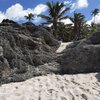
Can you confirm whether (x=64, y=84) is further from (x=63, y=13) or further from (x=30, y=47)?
(x=63, y=13)

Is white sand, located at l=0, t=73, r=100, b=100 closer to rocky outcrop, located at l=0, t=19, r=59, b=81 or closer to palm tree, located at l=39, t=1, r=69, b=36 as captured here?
rocky outcrop, located at l=0, t=19, r=59, b=81

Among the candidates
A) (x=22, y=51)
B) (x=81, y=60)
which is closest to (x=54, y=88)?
(x=81, y=60)

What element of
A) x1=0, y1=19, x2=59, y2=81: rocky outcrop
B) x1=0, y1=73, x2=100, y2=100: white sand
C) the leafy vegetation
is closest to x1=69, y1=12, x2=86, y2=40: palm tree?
the leafy vegetation

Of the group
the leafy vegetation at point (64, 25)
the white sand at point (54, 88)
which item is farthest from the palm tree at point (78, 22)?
the white sand at point (54, 88)

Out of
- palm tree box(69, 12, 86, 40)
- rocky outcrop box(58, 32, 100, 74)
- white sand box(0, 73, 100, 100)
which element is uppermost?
palm tree box(69, 12, 86, 40)

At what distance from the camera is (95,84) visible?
331 inches

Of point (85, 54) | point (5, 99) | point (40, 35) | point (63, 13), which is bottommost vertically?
point (5, 99)

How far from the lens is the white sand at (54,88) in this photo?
7137 millimetres

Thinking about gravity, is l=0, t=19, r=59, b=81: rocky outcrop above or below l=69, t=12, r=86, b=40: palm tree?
below

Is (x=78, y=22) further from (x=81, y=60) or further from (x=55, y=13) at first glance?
(x=81, y=60)

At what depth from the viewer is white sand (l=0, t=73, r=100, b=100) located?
23.4 ft

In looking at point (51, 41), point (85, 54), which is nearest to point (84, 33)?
point (51, 41)

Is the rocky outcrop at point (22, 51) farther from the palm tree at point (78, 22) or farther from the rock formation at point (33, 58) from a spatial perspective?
the palm tree at point (78, 22)

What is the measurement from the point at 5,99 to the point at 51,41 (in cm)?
655
